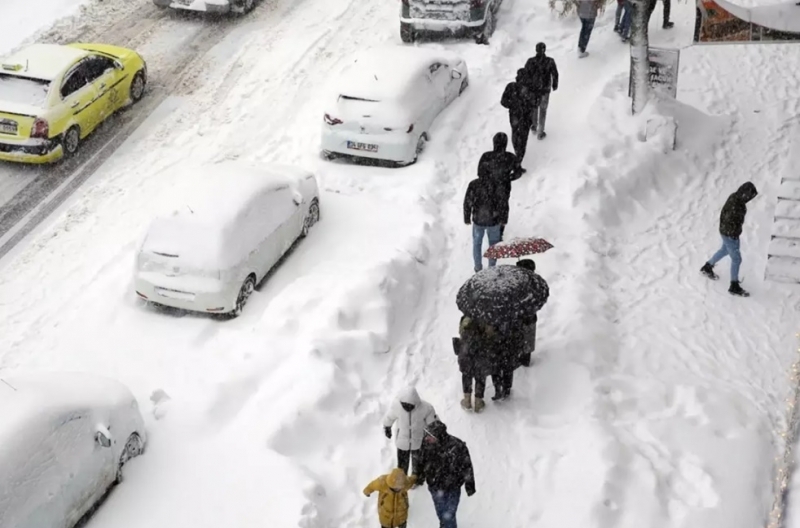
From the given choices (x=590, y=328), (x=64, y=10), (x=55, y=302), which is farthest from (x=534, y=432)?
(x=64, y=10)

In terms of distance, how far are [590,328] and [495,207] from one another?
184 cm

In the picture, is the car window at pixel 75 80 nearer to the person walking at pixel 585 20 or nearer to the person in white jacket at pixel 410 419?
the person walking at pixel 585 20

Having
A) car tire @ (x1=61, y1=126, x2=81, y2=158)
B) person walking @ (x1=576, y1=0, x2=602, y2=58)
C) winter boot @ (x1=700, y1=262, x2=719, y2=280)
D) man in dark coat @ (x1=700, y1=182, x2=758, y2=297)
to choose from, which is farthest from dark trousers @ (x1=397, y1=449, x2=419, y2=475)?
person walking @ (x1=576, y1=0, x2=602, y2=58)

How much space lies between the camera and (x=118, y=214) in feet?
43.3

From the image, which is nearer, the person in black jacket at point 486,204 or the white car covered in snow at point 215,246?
the white car covered in snow at point 215,246

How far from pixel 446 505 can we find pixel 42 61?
36.2 ft

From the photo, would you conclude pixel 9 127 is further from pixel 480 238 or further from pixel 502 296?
pixel 502 296

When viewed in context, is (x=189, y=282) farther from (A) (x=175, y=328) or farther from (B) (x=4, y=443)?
(B) (x=4, y=443)

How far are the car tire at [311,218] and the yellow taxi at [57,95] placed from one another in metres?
4.59

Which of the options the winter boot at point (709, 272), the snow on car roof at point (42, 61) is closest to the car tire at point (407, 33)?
the snow on car roof at point (42, 61)

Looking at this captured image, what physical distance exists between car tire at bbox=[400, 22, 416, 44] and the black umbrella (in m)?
9.74

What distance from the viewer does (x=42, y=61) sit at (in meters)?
15.1

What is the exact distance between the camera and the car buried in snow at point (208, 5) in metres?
19.1

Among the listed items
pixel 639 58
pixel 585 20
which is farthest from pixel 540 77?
→ pixel 585 20
